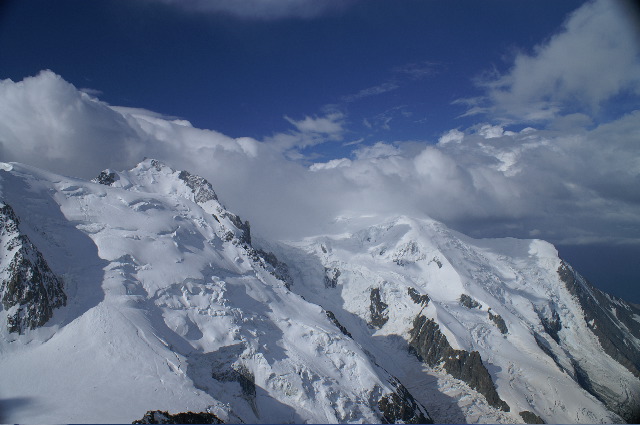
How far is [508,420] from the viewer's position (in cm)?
13225

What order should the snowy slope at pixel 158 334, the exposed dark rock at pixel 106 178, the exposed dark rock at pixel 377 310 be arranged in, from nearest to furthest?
the snowy slope at pixel 158 334 → the exposed dark rock at pixel 106 178 → the exposed dark rock at pixel 377 310

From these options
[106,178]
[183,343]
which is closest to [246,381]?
[183,343]

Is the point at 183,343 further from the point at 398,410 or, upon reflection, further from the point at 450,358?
the point at 450,358

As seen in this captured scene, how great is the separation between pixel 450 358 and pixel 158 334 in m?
127

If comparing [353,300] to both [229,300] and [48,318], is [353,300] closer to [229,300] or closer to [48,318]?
[229,300]

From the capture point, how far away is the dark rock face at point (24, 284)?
73625 mm

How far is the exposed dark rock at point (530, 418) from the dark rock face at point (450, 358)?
18.6ft

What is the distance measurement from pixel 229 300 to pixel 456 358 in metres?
108

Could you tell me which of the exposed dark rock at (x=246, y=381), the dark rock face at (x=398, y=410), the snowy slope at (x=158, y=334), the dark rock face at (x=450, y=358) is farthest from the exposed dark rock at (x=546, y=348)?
the exposed dark rock at (x=246, y=381)

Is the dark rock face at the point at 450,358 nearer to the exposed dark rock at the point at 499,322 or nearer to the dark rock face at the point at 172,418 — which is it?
the exposed dark rock at the point at 499,322

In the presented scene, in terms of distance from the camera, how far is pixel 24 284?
76.0 meters

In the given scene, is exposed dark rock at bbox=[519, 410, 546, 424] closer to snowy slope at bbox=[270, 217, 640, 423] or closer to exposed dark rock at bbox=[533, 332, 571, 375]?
snowy slope at bbox=[270, 217, 640, 423]


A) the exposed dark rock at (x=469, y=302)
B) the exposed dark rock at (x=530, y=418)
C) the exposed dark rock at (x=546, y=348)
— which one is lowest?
the exposed dark rock at (x=530, y=418)

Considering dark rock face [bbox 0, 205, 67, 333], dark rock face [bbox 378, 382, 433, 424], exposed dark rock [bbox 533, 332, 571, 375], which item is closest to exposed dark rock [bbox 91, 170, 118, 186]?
dark rock face [bbox 0, 205, 67, 333]
